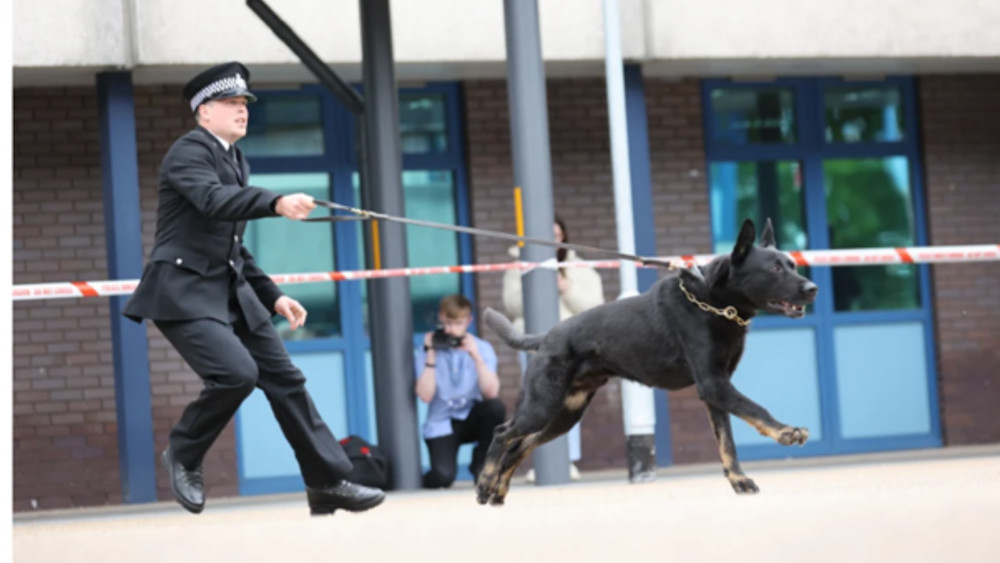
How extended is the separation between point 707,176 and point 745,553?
876cm

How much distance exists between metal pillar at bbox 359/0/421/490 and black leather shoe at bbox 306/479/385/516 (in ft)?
12.6

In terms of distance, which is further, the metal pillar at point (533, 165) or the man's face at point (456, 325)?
the man's face at point (456, 325)

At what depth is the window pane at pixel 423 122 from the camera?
1238 cm

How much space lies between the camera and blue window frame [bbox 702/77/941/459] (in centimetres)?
1286

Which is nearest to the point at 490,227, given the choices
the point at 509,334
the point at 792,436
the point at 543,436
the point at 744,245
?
the point at 509,334

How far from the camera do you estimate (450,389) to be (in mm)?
10570

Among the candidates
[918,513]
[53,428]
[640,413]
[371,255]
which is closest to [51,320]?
[53,428]

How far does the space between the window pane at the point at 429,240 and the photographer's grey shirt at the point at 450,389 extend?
5.56 ft

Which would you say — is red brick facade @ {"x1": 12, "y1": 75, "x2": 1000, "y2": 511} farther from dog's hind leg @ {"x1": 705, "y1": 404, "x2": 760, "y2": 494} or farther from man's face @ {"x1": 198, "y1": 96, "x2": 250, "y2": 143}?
dog's hind leg @ {"x1": 705, "y1": 404, "x2": 760, "y2": 494}

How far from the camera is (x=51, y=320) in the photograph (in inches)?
462

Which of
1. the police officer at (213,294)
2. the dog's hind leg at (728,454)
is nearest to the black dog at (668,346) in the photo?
the dog's hind leg at (728,454)

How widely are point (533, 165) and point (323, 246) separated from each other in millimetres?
2888

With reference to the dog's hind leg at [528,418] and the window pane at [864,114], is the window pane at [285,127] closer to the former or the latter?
the window pane at [864,114]

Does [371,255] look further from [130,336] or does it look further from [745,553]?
[745,553]
